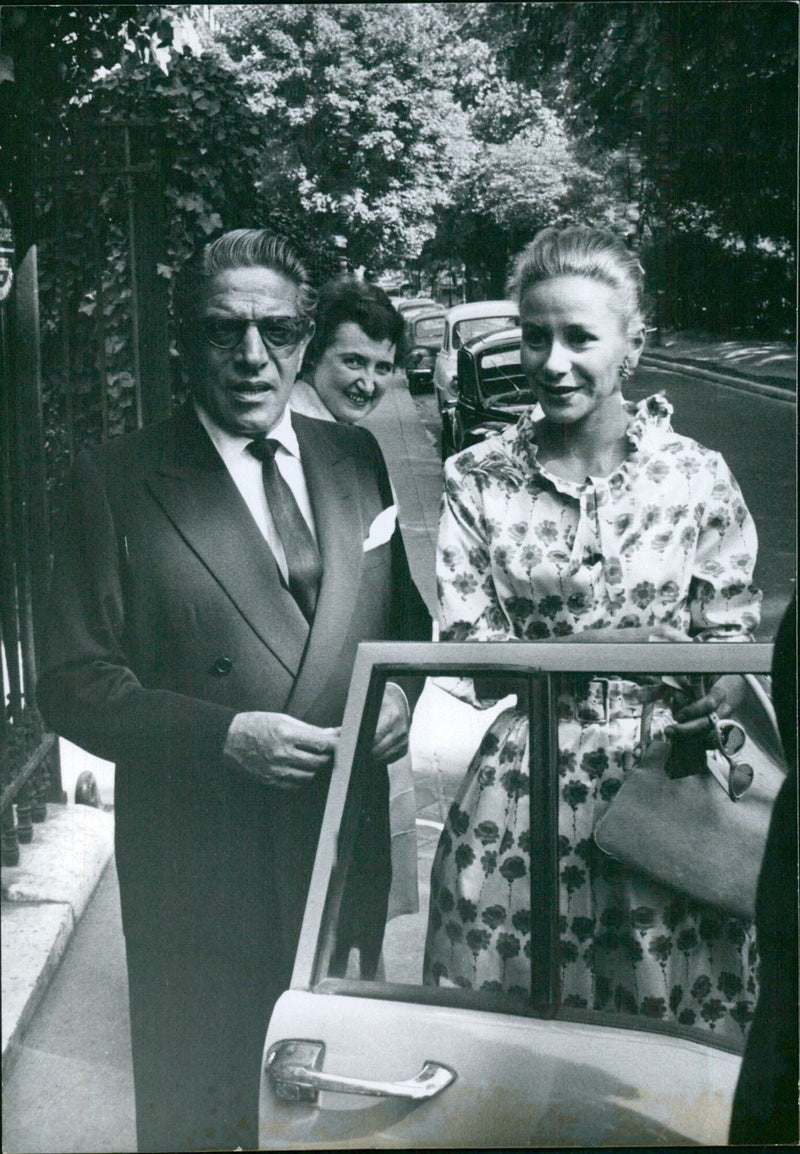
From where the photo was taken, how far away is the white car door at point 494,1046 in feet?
7.00

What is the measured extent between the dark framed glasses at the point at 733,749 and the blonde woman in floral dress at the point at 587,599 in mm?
27

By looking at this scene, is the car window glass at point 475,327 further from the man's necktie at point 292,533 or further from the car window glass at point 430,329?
the man's necktie at point 292,533

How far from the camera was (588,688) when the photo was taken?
2.37 metres

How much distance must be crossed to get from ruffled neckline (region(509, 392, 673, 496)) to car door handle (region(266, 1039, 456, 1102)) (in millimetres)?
1100

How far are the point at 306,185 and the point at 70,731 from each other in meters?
1.37

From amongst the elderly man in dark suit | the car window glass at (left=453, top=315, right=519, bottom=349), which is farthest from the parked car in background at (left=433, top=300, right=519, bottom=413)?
the elderly man in dark suit

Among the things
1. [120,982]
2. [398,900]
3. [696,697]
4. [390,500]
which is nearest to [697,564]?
[696,697]

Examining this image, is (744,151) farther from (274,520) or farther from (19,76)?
(19,76)

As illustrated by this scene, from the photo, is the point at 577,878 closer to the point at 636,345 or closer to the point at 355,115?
the point at 636,345

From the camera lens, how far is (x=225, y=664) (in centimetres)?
277

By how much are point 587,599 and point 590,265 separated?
68cm

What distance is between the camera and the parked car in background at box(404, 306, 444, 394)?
2.91 meters

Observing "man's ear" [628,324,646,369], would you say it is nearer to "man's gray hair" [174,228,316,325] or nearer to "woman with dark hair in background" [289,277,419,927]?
"woman with dark hair in background" [289,277,419,927]

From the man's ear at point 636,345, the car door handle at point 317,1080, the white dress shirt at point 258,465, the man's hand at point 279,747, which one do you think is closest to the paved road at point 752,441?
the man's ear at point 636,345
